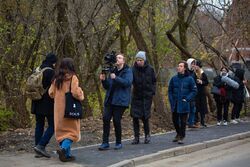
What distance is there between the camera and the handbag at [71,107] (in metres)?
9.20

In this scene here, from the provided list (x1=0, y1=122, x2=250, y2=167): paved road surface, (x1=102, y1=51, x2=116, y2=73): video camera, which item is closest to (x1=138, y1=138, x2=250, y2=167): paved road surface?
(x1=0, y1=122, x2=250, y2=167): paved road surface

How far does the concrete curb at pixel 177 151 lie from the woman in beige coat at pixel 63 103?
91 centimetres

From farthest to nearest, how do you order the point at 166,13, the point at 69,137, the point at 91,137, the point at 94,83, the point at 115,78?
the point at 166,13 → the point at 94,83 → the point at 91,137 → the point at 115,78 → the point at 69,137

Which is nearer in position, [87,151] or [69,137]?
[69,137]

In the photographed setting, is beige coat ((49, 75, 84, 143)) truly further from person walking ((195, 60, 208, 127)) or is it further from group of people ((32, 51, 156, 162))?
person walking ((195, 60, 208, 127))

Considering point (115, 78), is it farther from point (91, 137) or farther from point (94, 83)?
point (94, 83)

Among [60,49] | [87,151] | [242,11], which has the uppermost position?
[242,11]

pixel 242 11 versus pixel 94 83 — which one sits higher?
pixel 242 11

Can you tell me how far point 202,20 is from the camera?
24.9 m

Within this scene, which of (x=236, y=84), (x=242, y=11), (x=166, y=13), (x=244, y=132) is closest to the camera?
(x=244, y=132)

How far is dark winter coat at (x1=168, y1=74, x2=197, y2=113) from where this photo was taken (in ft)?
37.6

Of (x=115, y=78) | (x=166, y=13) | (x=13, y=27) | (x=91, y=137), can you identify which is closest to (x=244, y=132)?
(x=91, y=137)

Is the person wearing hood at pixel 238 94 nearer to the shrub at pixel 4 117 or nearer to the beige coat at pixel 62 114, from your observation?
the shrub at pixel 4 117

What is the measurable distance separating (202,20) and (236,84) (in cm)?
985
